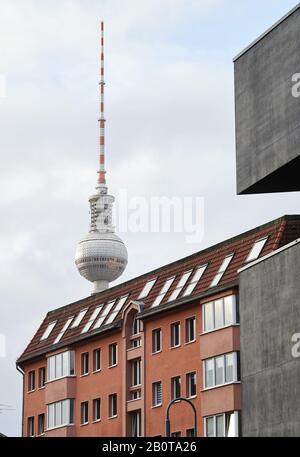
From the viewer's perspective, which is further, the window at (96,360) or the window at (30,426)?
the window at (30,426)

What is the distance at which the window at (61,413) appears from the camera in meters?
90.1

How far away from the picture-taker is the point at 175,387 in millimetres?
79125

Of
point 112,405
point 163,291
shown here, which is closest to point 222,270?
point 163,291

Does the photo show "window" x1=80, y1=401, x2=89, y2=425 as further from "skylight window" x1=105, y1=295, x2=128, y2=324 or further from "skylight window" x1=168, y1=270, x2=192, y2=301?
"skylight window" x1=168, y1=270, x2=192, y2=301

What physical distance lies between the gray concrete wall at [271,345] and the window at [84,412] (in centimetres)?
4588

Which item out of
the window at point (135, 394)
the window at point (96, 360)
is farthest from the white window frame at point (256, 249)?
the window at point (96, 360)

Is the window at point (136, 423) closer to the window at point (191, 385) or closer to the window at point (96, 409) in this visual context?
the window at point (96, 409)

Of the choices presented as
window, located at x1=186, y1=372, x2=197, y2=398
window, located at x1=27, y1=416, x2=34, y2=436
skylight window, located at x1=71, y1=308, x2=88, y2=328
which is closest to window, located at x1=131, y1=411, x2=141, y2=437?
window, located at x1=186, y1=372, x2=197, y2=398

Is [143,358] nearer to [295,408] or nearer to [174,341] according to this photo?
[174,341]

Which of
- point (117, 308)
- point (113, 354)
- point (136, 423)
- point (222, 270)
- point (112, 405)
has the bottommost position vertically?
point (136, 423)

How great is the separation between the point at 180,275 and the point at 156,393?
703 centimetres

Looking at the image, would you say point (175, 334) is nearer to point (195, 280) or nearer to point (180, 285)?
point (180, 285)

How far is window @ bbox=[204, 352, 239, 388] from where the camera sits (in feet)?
235
